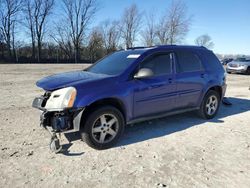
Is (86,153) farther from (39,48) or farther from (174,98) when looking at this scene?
(39,48)

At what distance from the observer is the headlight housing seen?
11.4ft

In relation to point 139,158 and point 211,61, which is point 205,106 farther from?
point 139,158

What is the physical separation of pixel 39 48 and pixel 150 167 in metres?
50.8

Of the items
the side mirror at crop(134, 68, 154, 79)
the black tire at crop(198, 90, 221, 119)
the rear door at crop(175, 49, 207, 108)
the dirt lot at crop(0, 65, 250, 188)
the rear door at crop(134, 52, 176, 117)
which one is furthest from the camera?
the black tire at crop(198, 90, 221, 119)

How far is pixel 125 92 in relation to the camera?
3.97m

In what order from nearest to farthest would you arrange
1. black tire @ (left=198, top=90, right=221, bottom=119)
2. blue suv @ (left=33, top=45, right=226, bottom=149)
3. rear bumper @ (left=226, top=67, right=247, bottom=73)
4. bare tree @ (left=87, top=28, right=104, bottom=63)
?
blue suv @ (left=33, top=45, right=226, bottom=149), black tire @ (left=198, top=90, right=221, bottom=119), rear bumper @ (left=226, top=67, right=247, bottom=73), bare tree @ (left=87, top=28, right=104, bottom=63)

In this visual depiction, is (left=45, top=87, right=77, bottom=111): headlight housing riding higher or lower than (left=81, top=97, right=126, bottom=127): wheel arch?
higher

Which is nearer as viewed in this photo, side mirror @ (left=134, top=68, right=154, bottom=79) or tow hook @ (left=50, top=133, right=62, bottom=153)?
tow hook @ (left=50, top=133, right=62, bottom=153)

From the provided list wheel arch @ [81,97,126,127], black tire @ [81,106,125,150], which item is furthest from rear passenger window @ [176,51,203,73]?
black tire @ [81,106,125,150]

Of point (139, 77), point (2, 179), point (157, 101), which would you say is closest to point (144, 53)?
point (139, 77)

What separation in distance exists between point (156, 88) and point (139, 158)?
149 centimetres

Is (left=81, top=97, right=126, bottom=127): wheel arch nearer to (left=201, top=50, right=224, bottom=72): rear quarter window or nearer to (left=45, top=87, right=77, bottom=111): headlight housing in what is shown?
(left=45, top=87, right=77, bottom=111): headlight housing

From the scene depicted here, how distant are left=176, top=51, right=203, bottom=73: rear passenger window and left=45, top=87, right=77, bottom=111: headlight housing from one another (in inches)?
97.6

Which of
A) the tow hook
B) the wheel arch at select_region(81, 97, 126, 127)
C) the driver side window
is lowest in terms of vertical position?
the tow hook
